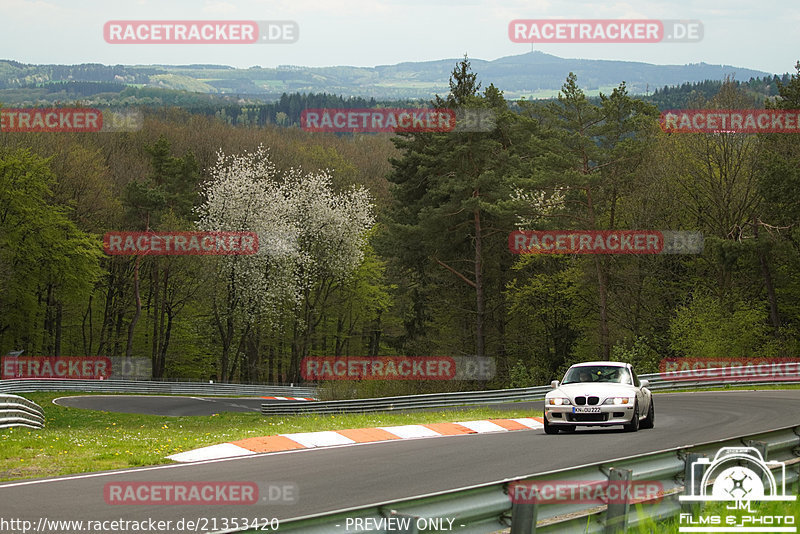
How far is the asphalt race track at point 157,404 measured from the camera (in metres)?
40.7

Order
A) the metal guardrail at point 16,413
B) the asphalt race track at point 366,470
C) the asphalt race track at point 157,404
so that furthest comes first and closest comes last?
the asphalt race track at point 157,404 → the metal guardrail at point 16,413 → the asphalt race track at point 366,470

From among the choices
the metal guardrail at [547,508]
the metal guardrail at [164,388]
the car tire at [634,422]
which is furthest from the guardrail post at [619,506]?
the metal guardrail at [164,388]

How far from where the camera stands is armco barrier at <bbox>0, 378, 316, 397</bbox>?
1966 inches

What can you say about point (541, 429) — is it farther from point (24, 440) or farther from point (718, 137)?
point (718, 137)

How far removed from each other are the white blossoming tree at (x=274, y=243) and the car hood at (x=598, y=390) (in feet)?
135

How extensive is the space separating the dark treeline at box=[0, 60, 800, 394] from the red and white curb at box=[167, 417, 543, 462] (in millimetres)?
14462

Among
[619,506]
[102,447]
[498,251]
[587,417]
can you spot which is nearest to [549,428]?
[587,417]

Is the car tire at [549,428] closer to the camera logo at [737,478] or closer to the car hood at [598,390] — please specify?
the car hood at [598,390]

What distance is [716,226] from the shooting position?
44.2 metres

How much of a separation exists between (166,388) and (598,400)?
4286cm

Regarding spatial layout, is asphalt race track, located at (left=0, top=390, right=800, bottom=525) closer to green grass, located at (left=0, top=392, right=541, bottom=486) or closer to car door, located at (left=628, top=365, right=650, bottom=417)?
car door, located at (left=628, top=365, right=650, bottom=417)

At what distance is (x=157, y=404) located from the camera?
146 feet

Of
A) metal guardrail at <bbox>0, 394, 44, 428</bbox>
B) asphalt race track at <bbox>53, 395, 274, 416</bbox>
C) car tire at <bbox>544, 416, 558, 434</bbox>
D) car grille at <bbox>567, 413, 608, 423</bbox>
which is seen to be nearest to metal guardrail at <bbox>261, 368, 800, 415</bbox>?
metal guardrail at <bbox>0, 394, 44, 428</bbox>

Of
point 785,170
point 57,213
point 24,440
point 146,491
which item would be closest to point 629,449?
point 146,491
